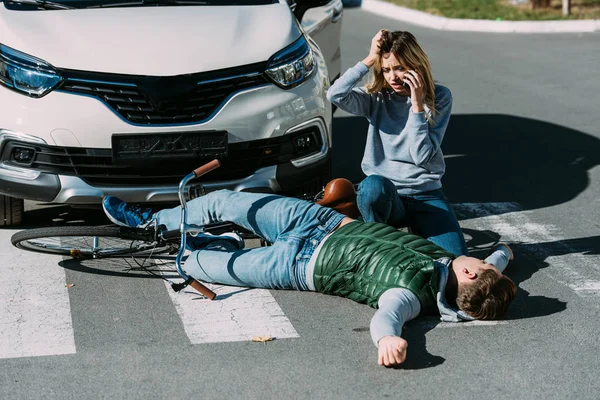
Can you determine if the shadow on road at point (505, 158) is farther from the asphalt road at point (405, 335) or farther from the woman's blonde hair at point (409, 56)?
the woman's blonde hair at point (409, 56)

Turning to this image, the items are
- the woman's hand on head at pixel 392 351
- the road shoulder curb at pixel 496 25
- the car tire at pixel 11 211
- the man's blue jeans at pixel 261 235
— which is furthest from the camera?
the road shoulder curb at pixel 496 25

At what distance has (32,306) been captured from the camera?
560 centimetres

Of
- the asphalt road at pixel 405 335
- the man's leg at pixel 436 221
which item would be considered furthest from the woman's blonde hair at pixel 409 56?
the asphalt road at pixel 405 335

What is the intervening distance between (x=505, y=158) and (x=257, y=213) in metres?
3.73

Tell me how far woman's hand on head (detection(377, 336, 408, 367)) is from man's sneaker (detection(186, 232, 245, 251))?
4.95ft

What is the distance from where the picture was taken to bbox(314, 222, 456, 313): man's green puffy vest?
529 cm

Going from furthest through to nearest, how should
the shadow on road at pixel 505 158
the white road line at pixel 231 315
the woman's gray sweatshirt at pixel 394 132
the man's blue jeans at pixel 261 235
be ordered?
the shadow on road at pixel 505 158, the woman's gray sweatshirt at pixel 394 132, the man's blue jeans at pixel 261 235, the white road line at pixel 231 315

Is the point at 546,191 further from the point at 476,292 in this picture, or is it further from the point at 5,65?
the point at 5,65

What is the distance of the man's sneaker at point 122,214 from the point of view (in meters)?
6.12

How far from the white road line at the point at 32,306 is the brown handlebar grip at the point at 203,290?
63 centimetres

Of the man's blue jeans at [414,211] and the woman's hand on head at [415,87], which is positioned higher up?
the woman's hand on head at [415,87]

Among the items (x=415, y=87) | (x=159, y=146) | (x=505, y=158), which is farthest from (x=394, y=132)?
(x=505, y=158)

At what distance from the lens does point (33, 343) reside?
5.08 meters

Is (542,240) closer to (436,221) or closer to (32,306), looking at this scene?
(436,221)
